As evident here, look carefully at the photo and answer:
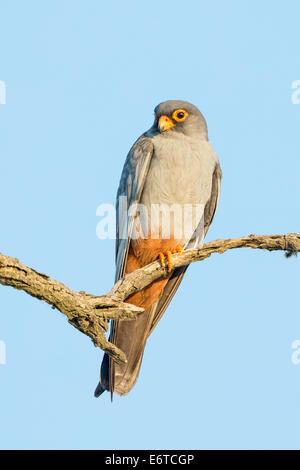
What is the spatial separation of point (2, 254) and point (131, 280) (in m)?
1.52

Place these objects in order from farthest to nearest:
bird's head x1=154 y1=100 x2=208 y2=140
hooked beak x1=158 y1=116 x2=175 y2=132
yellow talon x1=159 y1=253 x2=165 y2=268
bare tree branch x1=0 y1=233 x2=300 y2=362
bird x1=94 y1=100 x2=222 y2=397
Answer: bird's head x1=154 y1=100 x2=208 y2=140 < hooked beak x1=158 y1=116 x2=175 y2=132 < bird x1=94 y1=100 x2=222 y2=397 < yellow talon x1=159 y1=253 x2=165 y2=268 < bare tree branch x1=0 y1=233 x2=300 y2=362

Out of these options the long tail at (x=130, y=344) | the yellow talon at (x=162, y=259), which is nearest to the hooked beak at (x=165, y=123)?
the yellow talon at (x=162, y=259)

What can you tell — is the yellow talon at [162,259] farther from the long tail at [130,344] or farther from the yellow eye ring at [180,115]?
the yellow eye ring at [180,115]

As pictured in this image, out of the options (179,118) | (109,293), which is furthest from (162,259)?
(179,118)

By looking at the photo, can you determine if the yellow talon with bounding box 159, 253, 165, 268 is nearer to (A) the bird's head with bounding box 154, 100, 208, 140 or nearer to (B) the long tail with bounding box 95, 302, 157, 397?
(B) the long tail with bounding box 95, 302, 157, 397

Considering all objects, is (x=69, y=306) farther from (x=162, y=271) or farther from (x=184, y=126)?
(x=184, y=126)

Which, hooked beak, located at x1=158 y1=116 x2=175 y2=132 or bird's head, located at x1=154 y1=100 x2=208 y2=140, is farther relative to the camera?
bird's head, located at x1=154 y1=100 x2=208 y2=140

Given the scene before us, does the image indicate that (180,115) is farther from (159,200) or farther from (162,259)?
(162,259)

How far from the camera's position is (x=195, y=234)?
25.0ft

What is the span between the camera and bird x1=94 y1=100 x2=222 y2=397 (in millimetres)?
7148

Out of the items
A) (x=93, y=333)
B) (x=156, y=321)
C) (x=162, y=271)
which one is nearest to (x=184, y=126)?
(x=162, y=271)

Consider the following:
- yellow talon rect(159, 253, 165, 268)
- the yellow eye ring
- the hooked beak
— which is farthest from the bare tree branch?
the yellow eye ring

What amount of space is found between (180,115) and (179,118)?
0.05 metres

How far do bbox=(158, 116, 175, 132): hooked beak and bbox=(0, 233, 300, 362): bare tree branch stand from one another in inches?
58.3
